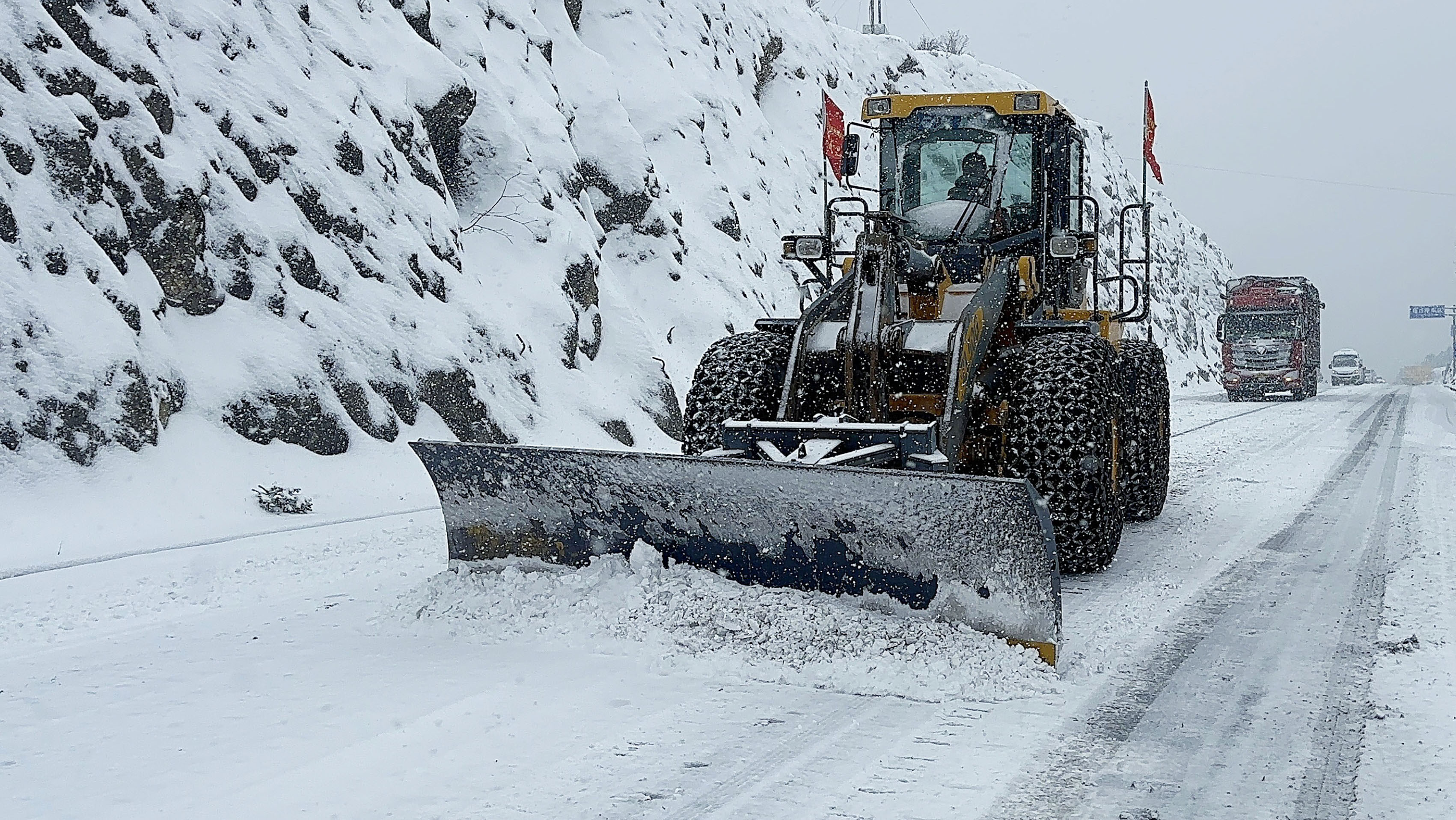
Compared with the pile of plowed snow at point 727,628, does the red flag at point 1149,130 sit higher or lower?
higher

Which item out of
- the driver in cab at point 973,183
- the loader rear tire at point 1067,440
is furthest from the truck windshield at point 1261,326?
the loader rear tire at point 1067,440

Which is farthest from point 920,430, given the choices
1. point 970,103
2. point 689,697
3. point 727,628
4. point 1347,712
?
point 970,103

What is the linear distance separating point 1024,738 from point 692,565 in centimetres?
178

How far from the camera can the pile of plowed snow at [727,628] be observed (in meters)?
4.16

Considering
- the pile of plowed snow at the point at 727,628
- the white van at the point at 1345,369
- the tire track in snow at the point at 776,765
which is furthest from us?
the white van at the point at 1345,369

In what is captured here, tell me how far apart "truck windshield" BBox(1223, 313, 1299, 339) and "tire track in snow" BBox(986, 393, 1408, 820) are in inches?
1050

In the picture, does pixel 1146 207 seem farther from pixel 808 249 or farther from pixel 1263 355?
pixel 1263 355

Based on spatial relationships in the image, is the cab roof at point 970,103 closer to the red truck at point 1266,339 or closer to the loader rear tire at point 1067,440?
the loader rear tire at point 1067,440

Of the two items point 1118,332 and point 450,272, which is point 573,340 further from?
point 1118,332

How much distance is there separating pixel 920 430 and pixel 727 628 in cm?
128

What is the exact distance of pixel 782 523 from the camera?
4738mm

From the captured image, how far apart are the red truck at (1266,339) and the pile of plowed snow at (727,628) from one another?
28.5 metres

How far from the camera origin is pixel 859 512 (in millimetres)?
4547

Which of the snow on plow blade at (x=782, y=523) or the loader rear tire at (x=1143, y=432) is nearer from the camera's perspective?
the snow on plow blade at (x=782, y=523)
